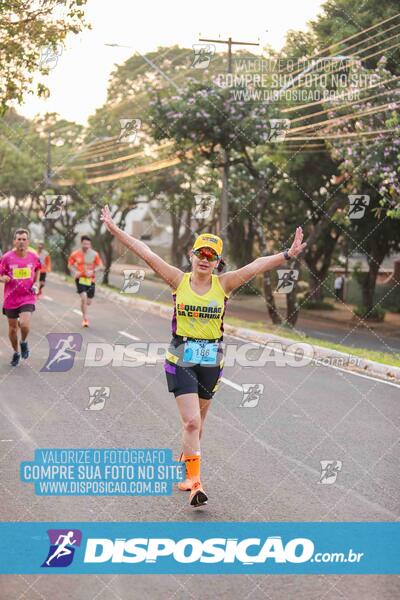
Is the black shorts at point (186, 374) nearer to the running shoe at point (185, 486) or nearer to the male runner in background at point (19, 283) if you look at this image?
the running shoe at point (185, 486)

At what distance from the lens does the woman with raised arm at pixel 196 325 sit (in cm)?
774

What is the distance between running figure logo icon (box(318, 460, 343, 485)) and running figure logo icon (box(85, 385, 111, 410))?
11.6ft

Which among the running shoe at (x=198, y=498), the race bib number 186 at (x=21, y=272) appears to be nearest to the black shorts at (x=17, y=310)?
the race bib number 186 at (x=21, y=272)

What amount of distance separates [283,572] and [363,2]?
27321mm

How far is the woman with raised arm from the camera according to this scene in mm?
7742

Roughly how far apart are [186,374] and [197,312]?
0.49 metres

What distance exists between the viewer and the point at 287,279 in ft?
88.5

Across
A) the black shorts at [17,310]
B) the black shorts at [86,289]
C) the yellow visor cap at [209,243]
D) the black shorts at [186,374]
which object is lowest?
the black shorts at [86,289]

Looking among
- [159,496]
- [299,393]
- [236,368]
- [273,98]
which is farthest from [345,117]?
[159,496]

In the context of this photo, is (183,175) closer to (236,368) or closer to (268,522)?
(236,368)

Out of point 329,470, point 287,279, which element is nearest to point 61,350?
point 329,470

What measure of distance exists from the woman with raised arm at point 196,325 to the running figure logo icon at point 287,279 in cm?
1904

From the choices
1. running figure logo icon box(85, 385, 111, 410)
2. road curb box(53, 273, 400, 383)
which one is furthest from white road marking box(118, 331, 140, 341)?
running figure logo icon box(85, 385, 111, 410)

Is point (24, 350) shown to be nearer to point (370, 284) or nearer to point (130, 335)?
point (130, 335)
